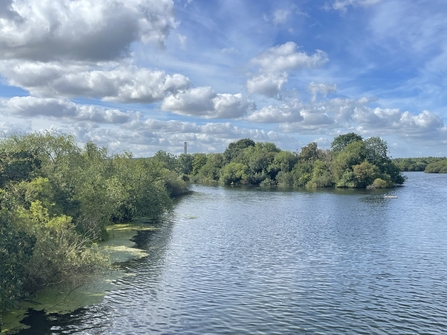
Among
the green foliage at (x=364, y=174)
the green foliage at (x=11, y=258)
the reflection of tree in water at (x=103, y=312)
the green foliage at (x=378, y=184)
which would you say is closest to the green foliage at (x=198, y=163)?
the green foliage at (x=364, y=174)

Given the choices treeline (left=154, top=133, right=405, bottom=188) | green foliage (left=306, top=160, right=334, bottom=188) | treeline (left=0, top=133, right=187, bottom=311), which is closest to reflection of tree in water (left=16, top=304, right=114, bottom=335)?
treeline (left=0, top=133, right=187, bottom=311)

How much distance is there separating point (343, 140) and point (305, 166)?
17.1 metres

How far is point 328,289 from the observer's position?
82.4ft

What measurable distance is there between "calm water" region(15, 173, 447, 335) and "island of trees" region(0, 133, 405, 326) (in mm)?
2653

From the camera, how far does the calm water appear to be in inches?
786

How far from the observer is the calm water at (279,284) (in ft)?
65.5

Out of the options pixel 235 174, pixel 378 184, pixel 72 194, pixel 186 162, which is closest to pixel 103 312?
pixel 72 194

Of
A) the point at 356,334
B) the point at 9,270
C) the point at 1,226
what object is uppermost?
the point at 1,226

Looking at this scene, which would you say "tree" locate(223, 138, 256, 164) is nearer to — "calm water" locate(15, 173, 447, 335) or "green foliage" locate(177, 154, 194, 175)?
"green foliage" locate(177, 154, 194, 175)

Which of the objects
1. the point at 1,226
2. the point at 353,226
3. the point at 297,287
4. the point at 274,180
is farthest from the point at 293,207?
the point at 274,180

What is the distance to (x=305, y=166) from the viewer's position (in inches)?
5408

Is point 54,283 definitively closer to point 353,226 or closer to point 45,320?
point 45,320

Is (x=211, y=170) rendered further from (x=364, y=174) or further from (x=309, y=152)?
(x=364, y=174)

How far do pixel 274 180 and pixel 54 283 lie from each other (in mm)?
125339
